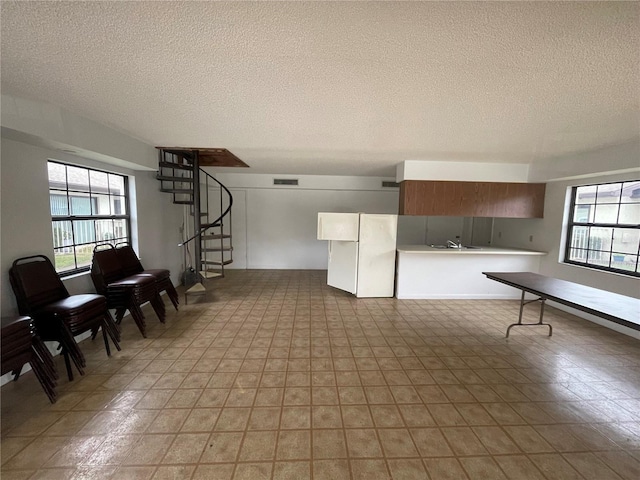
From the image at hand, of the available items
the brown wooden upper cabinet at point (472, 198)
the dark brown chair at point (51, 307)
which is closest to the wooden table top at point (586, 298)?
the brown wooden upper cabinet at point (472, 198)

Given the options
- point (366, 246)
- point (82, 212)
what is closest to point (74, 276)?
point (82, 212)

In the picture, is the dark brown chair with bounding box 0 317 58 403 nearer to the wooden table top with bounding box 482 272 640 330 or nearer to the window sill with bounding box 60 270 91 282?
the window sill with bounding box 60 270 91 282

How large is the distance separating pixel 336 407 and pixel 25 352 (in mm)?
Result: 2388

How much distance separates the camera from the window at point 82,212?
294 cm

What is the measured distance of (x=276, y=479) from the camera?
4.81 feet

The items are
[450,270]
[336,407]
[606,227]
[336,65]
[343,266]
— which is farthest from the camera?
[343,266]

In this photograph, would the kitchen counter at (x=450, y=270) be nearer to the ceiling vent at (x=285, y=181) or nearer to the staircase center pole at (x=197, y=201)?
the ceiling vent at (x=285, y=181)

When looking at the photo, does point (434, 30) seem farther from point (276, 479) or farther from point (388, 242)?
point (388, 242)

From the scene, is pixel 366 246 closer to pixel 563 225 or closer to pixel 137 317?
pixel 563 225

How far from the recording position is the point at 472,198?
4672 millimetres

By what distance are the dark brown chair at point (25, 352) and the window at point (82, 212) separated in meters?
1.29

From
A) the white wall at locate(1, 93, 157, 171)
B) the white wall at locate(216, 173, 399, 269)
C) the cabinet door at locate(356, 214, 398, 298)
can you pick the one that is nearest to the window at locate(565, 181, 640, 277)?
the cabinet door at locate(356, 214, 398, 298)

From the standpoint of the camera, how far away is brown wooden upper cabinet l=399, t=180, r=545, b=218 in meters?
4.62

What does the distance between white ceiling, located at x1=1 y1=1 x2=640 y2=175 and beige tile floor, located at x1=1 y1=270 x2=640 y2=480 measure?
249 centimetres
